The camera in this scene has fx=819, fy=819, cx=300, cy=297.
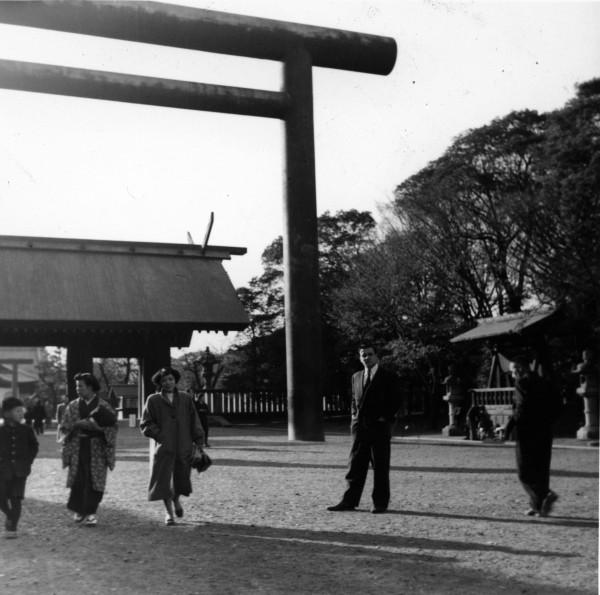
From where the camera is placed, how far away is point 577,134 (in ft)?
67.6

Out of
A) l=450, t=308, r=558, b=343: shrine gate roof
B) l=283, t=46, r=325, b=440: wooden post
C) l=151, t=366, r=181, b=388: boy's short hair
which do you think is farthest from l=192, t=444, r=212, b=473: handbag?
l=450, t=308, r=558, b=343: shrine gate roof

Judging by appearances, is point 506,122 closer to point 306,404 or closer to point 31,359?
point 306,404

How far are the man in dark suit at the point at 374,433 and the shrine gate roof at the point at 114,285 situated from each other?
338 inches

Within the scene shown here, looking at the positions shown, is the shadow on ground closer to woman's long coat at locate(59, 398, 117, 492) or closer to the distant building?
woman's long coat at locate(59, 398, 117, 492)

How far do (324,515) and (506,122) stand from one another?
26.5m

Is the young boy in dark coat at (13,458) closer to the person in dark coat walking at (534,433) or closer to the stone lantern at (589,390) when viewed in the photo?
the person in dark coat walking at (534,433)

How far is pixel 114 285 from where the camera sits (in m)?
17.8

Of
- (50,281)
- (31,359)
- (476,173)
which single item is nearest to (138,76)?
(50,281)

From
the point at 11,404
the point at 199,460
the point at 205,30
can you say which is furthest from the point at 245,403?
the point at 11,404

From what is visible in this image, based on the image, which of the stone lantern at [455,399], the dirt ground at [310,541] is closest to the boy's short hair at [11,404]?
the dirt ground at [310,541]

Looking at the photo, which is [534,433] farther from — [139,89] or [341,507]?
[139,89]

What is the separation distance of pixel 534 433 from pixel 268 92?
9.72 m

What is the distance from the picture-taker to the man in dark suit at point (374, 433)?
7805 millimetres

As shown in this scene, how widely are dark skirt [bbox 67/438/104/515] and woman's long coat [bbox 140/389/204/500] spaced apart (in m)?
0.51
